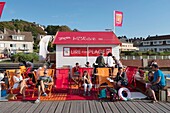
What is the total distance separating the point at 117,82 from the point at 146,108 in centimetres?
158

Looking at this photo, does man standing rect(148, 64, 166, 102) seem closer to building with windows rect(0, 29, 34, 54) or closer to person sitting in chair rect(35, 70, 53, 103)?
person sitting in chair rect(35, 70, 53, 103)

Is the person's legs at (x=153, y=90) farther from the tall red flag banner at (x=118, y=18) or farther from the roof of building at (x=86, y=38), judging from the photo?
the tall red flag banner at (x=118, y=18)

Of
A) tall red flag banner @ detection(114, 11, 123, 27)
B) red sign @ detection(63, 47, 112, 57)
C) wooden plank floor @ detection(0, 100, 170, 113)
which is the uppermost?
tall red flag banner @ detection(114, 11, 123, 27)

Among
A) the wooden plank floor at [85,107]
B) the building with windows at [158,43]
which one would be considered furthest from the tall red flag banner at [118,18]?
the building with windows at [158,43]

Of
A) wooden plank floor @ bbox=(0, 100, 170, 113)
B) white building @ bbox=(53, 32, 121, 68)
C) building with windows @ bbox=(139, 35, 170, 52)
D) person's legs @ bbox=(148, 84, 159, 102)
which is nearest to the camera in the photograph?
wooden plank floor @ bbox=(0, 100, 170, 113)

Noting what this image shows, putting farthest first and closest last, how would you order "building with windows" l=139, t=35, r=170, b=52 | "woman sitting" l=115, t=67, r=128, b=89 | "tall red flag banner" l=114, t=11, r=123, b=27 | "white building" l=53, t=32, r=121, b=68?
1. "building with windows" l=139, t=35, r=170, b=52
2. "tall red flag banner" l=114, t=11, r=123, b=27
3. "white building" l=53, t=32, r=121, b=68
4. "woman sitting" l=115, t=67, r=128, b=89

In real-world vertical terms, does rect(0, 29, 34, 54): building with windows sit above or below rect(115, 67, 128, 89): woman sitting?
above

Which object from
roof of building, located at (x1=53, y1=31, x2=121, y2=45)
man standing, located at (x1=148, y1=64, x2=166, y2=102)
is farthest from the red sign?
man standing, located at (x1=148, y1=64, x2=166, y2=102)

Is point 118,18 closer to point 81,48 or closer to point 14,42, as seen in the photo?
point 81,48

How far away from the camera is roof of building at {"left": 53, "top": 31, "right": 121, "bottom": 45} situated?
14.0 m

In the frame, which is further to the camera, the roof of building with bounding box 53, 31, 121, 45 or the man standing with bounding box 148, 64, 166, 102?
the roof of building with bounding box 53, 31, 121, 45

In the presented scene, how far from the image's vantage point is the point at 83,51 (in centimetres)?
1426

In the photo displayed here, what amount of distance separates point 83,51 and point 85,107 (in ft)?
30.0

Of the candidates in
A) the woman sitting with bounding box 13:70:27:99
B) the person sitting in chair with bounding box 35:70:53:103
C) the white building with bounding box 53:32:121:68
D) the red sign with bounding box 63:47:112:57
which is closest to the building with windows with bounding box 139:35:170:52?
the white building with bounding box 53:32:121:68
